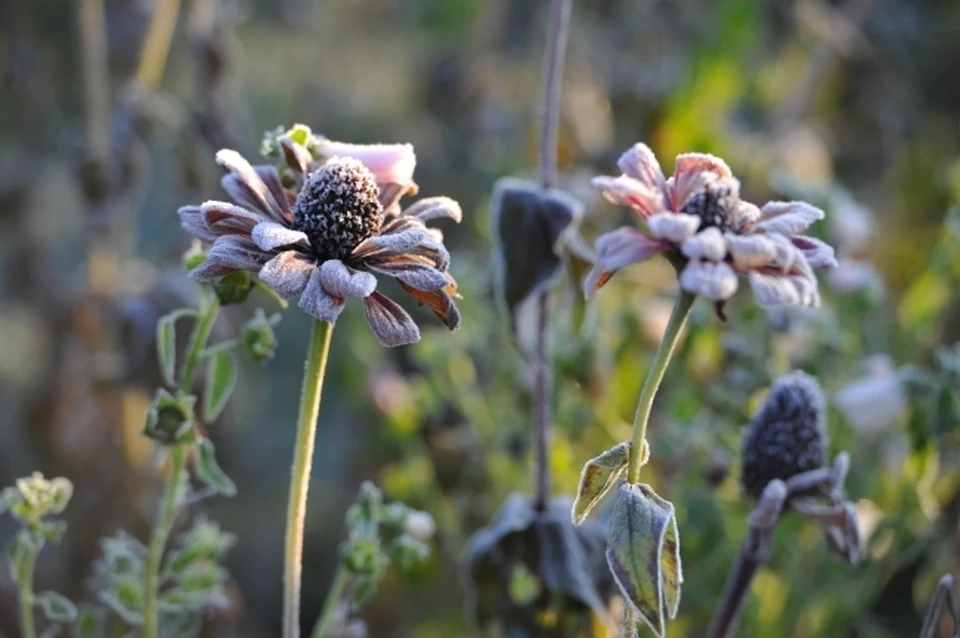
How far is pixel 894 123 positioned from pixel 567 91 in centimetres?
41

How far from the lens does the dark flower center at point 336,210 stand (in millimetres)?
427

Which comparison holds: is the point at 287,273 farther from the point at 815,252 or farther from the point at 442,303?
the point at 815,252

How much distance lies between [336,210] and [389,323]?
5cm

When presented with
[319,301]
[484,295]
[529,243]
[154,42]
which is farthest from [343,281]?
[154,42]

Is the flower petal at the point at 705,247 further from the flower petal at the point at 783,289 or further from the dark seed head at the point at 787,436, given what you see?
the dark seed head at the point at 787,436

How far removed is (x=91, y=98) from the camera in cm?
91

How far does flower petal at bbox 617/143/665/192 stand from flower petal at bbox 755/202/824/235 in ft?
0.13

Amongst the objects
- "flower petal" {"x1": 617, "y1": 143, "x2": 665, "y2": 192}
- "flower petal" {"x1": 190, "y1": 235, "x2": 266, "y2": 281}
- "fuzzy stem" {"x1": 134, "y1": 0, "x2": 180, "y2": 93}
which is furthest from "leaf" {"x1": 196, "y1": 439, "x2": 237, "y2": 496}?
"fuzzy stem" {"x1": 134, "y1": 0, "x2": 180, "y2": 93}

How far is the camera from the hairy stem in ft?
1.96

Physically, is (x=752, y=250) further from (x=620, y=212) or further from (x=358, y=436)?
(x=358, y=436)

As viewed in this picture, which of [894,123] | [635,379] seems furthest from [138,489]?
[894,123]

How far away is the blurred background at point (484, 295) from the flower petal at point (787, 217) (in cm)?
22

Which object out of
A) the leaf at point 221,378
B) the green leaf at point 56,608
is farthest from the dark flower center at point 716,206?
the green leaf at point 56,608

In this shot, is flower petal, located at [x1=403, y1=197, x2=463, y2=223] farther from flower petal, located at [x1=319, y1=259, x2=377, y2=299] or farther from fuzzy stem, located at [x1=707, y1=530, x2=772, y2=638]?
fuzzy stem, located at [x1=707, y1=530, x2=772, y2=638]
